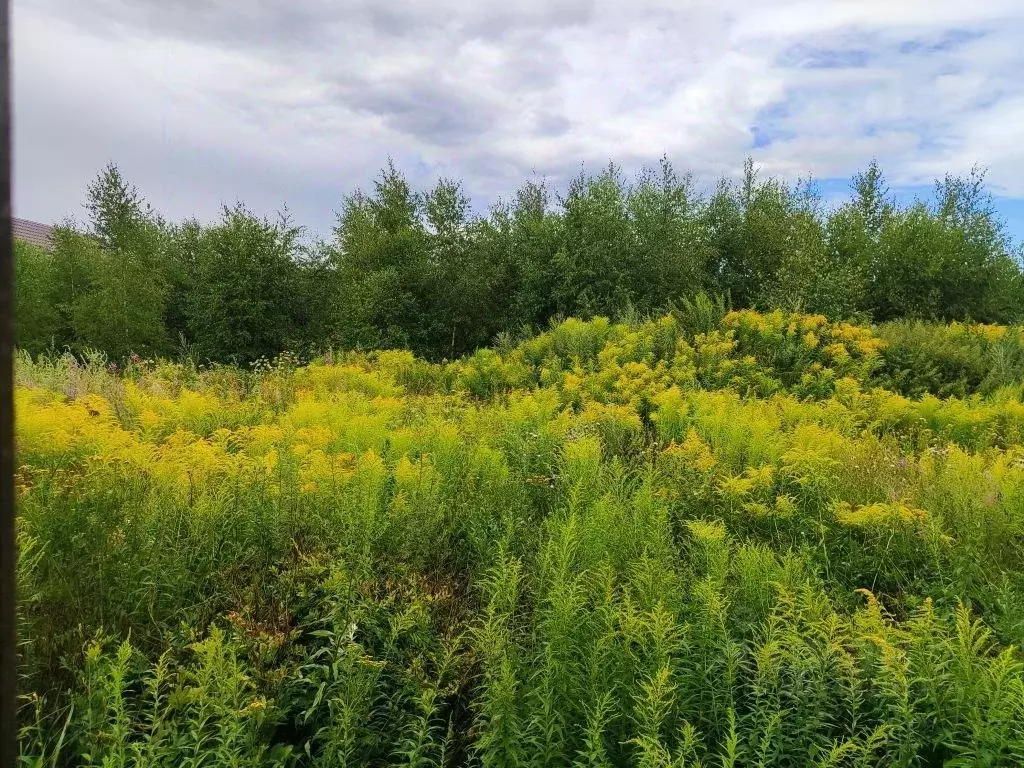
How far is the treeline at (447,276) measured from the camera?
17.3 metres

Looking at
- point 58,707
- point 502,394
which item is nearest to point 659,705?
point 58,707

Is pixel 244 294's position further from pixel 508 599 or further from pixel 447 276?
pixel 508 599

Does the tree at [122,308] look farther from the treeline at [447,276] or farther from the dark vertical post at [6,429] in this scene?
the dark vertical post at [6,429]

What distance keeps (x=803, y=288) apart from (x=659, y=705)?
1689 cm

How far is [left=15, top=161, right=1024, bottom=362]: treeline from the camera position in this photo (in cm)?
A: 1730

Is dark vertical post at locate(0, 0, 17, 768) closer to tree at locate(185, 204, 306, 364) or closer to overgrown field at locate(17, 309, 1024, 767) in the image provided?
overgrown field at locate(17, 309, 1024, 767)

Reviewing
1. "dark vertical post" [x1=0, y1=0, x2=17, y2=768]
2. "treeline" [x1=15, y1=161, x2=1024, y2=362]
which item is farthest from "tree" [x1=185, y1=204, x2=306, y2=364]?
"dark vertical post" [x1=0, y1=0, x2=17, y2=768]

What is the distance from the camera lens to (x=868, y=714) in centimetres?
238

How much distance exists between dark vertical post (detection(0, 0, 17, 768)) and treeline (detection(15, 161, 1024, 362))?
556 inches

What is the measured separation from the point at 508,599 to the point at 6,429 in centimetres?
224

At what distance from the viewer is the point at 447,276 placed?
18.7 meters

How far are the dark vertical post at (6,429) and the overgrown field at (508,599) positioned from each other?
1.61 meters

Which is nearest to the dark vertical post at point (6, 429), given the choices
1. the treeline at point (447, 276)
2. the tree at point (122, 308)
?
the treeline at point (447, 276)

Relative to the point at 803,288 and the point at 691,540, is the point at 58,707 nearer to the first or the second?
the point at 691,540
